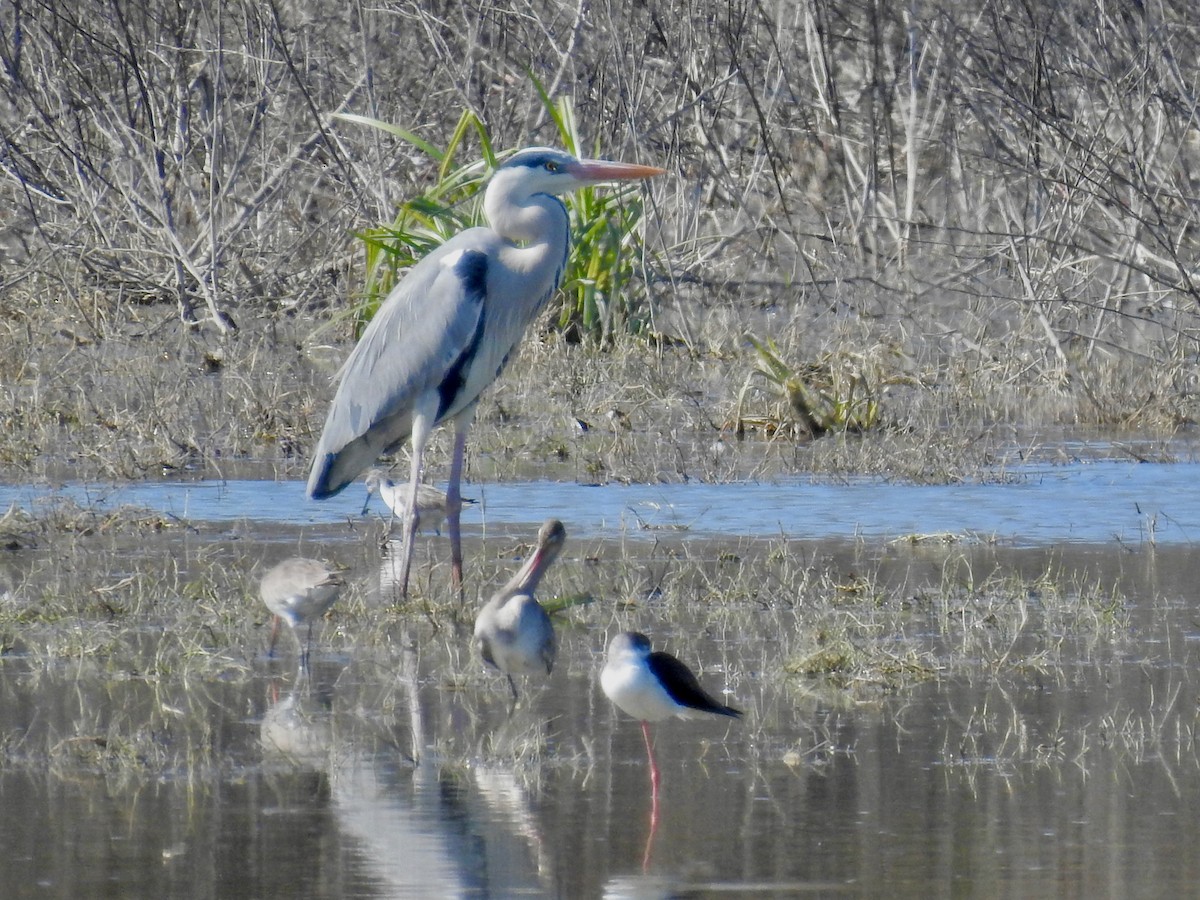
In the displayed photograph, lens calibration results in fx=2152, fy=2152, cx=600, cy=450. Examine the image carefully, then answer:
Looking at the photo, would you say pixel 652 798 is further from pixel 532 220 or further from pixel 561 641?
pixel 532 220

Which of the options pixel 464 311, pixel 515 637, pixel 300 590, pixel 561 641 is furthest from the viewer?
pixel 464 311

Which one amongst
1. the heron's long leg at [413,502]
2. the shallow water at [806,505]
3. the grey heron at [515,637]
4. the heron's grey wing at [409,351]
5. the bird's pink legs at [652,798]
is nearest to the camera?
the bird's pink legs at [652,798]

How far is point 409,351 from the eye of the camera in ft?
23.9

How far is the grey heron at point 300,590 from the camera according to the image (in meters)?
5.66

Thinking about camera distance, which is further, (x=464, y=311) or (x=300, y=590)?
(x=464, y=311)

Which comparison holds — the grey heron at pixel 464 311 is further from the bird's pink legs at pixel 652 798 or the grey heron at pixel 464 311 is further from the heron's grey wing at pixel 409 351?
the bird's pink legs at pixel 652 798

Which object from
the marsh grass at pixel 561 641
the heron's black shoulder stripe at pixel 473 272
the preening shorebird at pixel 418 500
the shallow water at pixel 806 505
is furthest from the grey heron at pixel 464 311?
the shallow water at pixel 806 505

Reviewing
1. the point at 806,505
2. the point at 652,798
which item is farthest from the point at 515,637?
the point at 806,505

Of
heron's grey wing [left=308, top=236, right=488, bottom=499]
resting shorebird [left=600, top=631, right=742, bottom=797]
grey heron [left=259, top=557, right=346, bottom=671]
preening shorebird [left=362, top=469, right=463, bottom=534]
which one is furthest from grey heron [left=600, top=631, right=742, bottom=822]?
heron's grey wing [left=308, top=236, right=488, bottom=499]

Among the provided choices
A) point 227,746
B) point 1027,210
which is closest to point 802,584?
point 227,746

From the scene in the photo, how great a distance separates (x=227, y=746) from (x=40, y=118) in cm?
953

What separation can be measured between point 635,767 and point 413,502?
2556mm

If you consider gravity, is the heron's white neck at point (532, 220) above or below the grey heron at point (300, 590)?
above

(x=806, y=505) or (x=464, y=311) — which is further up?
(x=464, y=311)
